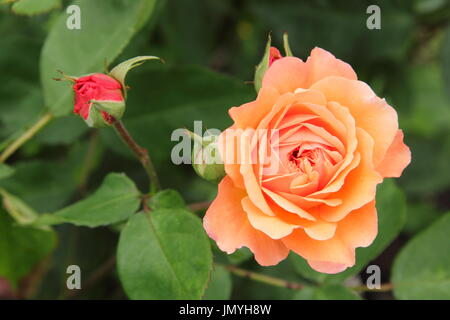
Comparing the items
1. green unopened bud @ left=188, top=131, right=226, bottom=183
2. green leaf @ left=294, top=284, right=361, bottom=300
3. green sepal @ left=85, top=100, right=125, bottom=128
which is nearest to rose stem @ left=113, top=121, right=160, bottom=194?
green sepal @ left=85, top=100, right=125, bottom=128

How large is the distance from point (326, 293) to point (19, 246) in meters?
0.62

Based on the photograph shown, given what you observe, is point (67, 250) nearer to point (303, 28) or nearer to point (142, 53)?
point (142, 53)

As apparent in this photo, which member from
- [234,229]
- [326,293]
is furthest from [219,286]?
[234,229]

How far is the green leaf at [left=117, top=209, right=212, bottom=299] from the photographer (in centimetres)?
90

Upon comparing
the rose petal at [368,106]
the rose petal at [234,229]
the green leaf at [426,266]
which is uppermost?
the rose petal at [368,106]

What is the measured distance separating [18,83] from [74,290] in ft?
1.62

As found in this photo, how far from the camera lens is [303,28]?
1.62m

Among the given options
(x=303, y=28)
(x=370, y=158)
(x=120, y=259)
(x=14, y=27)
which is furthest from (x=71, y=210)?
(x=303, y=28)

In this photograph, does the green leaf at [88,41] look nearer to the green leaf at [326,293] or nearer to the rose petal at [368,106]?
the rose petal at [368,106]

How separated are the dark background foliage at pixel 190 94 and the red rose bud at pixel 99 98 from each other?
0.34 metres

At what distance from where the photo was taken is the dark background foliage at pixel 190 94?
1278 millimetres

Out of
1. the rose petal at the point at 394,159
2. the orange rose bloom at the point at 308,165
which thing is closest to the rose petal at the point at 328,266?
the orange rose bloom at the point at 308,165

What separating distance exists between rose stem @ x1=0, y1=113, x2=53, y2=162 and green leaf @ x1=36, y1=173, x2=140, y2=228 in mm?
187

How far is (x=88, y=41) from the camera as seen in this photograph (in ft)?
3.64
